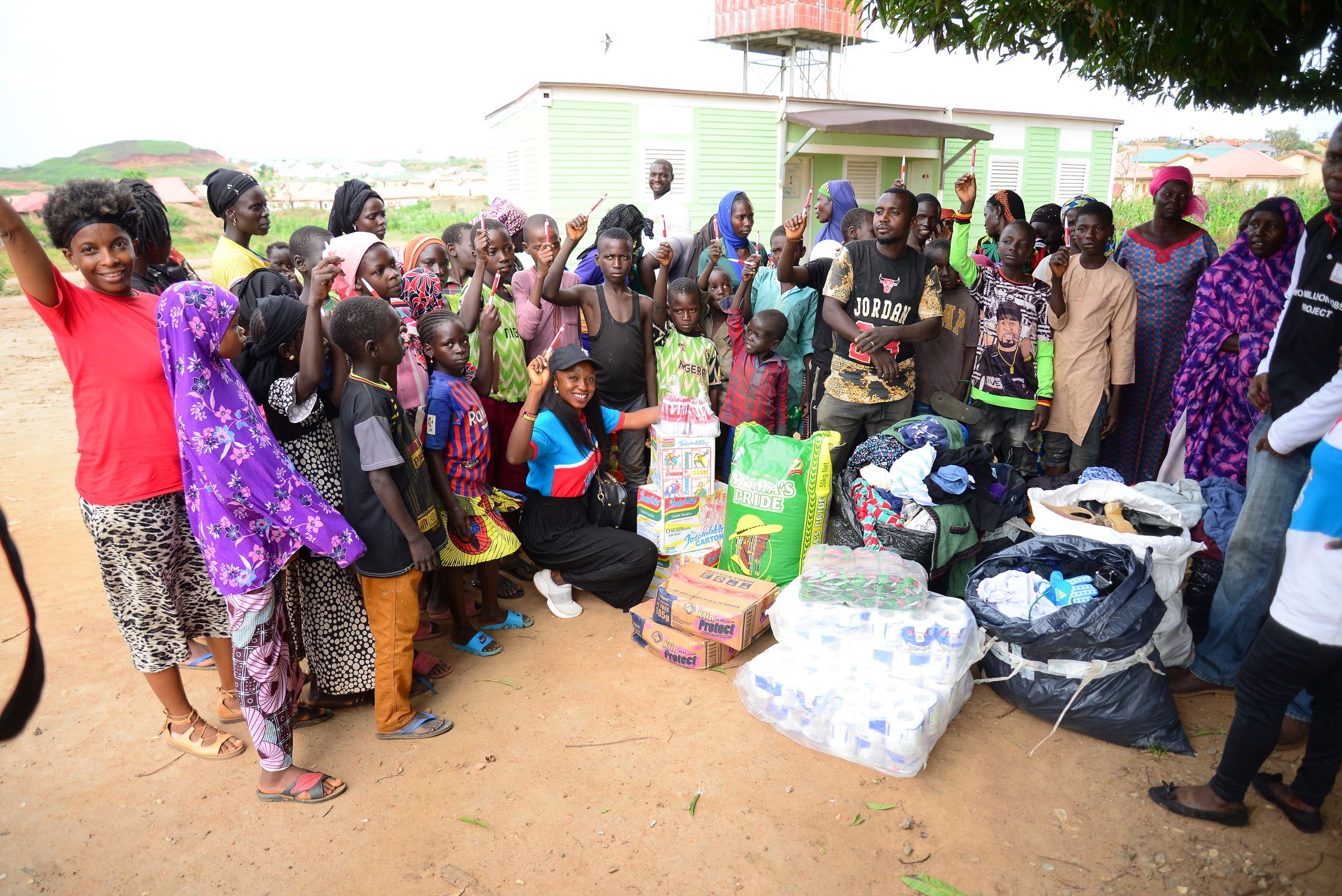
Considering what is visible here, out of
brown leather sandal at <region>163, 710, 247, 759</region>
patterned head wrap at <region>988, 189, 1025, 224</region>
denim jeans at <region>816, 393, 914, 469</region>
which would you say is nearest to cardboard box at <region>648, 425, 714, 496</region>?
denim jeans at <region>816, 393, 914, 469</region>

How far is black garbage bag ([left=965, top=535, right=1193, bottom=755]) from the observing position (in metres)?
2.73

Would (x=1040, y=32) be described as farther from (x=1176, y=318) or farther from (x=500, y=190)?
(x=500, y=190)

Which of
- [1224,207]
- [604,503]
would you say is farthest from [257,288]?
[1224,207]

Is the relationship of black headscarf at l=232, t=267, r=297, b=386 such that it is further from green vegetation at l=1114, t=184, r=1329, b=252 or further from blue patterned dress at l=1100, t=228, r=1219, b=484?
green vegetation at l=1114, t=184, r=1329, b=252

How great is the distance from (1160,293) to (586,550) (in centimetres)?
345

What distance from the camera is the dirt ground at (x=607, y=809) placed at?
7.41 ft

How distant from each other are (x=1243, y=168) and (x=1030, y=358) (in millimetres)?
24184

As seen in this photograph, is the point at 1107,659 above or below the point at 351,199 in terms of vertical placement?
below

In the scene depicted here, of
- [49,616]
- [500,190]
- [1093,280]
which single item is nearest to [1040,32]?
[1093,280]

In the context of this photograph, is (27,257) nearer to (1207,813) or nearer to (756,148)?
(1207,813)

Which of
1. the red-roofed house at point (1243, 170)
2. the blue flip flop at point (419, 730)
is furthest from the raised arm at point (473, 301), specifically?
the red-roofed house at point (1243, 170)

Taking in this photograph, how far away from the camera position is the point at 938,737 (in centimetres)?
274

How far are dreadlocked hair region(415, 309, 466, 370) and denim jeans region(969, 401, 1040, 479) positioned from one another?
2809mm

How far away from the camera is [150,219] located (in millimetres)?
3051
